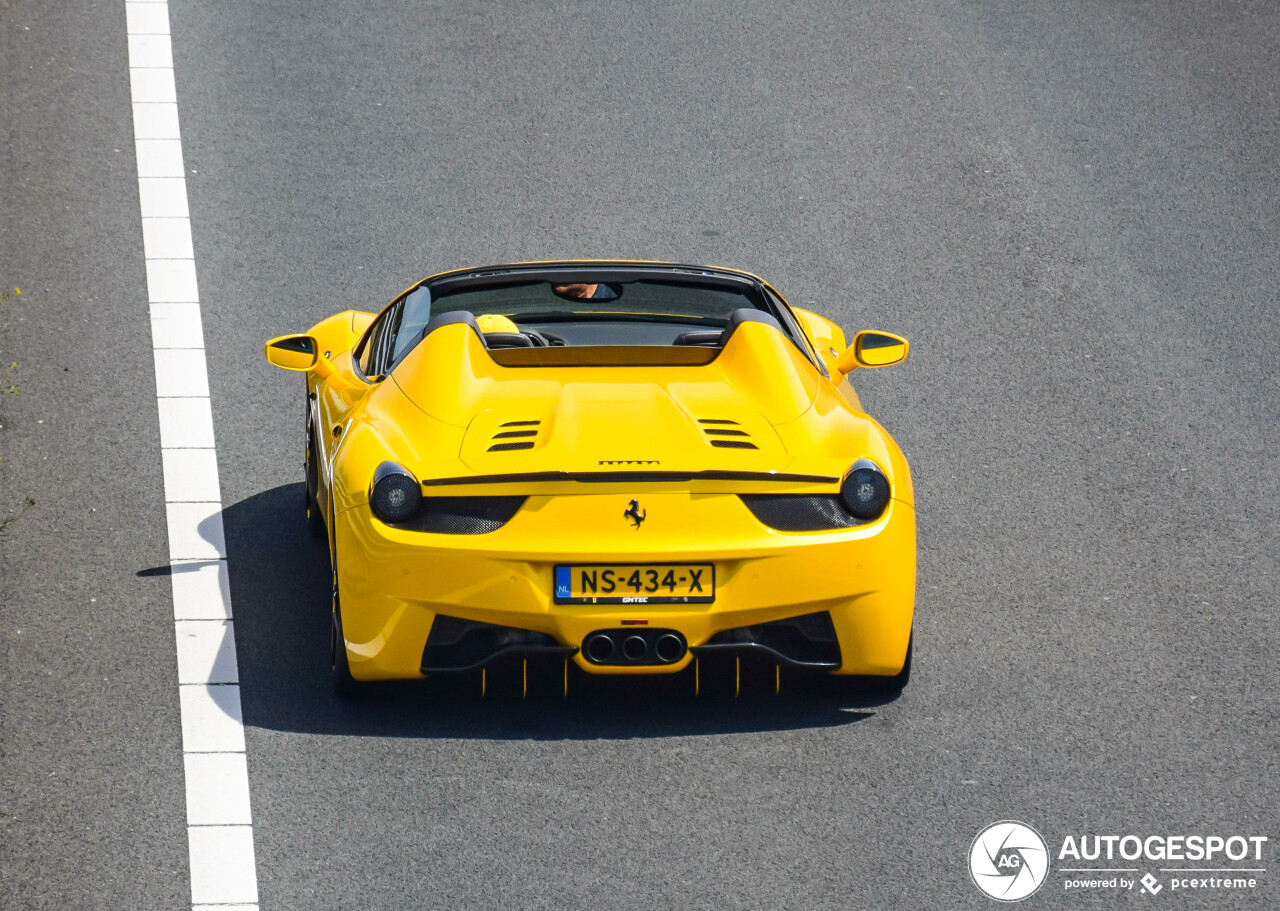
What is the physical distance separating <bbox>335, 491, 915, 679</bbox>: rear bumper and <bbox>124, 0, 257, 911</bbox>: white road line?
661 millimetres

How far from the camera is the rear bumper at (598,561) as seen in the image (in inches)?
202

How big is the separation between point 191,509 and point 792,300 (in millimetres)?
4294

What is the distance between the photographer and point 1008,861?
15.4ft

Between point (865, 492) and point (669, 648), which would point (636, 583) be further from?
point (865, 492)

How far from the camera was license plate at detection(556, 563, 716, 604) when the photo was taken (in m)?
5.16

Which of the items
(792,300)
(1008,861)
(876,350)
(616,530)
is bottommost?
(1008,861)

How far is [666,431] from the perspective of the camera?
5.46 meters

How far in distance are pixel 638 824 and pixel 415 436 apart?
147 centimetres

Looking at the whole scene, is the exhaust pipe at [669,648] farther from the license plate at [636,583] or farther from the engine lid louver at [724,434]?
the engine lid louver at [724,434]

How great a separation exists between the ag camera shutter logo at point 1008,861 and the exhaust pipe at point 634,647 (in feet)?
3.74

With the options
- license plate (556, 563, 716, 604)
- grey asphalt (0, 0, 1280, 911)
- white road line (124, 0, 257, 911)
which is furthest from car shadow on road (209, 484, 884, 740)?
license plate (556, 563, 716, 604)

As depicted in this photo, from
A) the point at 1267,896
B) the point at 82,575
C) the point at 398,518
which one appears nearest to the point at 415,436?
the point at 398,518

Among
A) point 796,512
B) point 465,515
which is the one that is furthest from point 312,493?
point 796,512

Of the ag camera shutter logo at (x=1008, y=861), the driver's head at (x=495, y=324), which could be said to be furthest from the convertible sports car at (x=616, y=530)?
the ag camera shutter logo at (x=1008, y=861)
